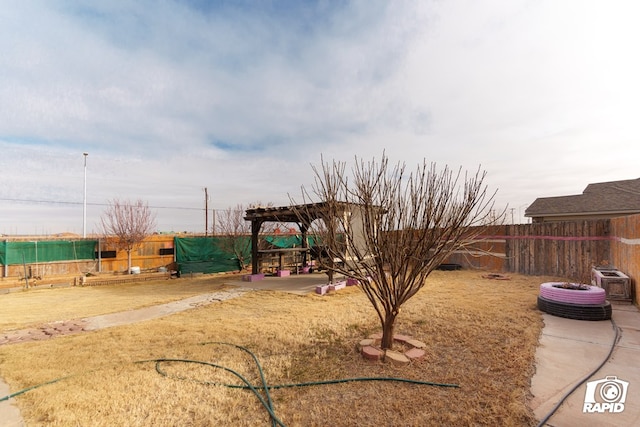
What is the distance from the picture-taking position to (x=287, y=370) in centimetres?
310

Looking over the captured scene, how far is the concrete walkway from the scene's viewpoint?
2123mm

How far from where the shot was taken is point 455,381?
2.71m

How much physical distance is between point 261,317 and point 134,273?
380 inches

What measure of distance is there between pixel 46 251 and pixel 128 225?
9.40 ft

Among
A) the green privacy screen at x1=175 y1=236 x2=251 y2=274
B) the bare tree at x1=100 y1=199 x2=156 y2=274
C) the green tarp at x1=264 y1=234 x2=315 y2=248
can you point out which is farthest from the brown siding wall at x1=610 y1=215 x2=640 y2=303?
the bare tree at x1=100 y1=199 x2=156 y2=274

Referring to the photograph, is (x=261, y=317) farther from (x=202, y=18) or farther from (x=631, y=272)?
(x=631, y=272)

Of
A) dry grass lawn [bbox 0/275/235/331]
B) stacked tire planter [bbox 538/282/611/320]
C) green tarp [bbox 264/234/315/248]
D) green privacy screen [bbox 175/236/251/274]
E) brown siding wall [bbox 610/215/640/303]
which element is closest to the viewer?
stacked tire planter [bbox 538/282/611/320]

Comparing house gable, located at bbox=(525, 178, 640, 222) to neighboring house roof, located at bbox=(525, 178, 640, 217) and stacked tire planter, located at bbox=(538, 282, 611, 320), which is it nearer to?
neighboring house roof, located at bbox=(525, 178, 640, 217)

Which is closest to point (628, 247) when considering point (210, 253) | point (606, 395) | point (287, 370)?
point (606, 395)

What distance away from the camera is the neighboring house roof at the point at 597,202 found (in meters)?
12.0

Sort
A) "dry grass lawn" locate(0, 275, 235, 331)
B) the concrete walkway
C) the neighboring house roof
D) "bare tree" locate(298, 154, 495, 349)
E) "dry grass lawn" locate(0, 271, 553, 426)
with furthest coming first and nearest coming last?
the neighboring house roof → "dry grass lawn" locate(0, 275, 235, 331) → "bare tree" locate(298, 154, 495, 349) → "dry grass lawn" locate(0, 271, 553, 426) → the concrete walkway

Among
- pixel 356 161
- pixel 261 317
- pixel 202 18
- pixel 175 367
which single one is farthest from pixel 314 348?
pixel 202 18

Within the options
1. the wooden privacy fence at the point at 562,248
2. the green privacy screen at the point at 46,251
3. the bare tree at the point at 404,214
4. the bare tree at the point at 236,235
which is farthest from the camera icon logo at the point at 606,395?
the green privacy screen at the point at 46,251

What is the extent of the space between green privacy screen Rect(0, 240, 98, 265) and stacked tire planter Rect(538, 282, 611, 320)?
15882 mm
